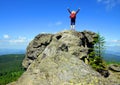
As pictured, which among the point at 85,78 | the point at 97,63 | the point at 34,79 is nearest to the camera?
the point at 85,78

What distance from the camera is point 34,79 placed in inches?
596

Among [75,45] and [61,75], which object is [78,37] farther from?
A: [61,75]

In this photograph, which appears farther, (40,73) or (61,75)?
(40,73)

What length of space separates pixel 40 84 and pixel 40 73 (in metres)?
1.35

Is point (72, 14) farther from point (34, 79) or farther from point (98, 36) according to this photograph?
point (34, 79)

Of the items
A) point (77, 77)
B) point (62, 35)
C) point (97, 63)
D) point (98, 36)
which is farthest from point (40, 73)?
point (98, 36)

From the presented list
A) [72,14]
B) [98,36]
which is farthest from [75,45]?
[98,36]

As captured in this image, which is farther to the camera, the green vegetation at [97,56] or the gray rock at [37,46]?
the gray rock at [37,46]

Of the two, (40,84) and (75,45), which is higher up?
(75,45)

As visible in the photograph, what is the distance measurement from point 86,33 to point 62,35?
29.3 feet

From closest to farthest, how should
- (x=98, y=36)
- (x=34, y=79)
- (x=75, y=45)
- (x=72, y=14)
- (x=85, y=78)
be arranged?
1. (x=85, y=78)
2. (x=34, y=79)
3. (x=72, y=14)
4. (x=75, y=45)
5. (x=98, y=36)

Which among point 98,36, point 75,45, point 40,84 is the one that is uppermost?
point 98,36

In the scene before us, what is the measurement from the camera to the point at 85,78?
14180 mm

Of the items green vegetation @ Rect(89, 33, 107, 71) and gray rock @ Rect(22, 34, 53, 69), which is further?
gray rock @ Rect(22, 34, 53, 69)
